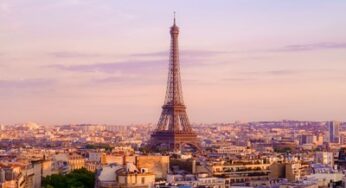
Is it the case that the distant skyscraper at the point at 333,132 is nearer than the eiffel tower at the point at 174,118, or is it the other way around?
the eiffel tower at the point at 174,118

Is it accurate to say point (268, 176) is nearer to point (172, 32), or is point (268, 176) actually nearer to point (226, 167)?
point (226, 167)

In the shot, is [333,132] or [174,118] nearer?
[174,118]

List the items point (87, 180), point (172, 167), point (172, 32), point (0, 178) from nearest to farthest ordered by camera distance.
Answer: point (0, 178), point (87, 180), point (172, 167), point (172, 32)

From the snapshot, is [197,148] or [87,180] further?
[197,148]

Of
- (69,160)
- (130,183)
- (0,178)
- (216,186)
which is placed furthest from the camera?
(69,160)

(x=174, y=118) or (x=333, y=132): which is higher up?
(x=333, y=132)

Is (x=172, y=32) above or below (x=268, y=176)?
above

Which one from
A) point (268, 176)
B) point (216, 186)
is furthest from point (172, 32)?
point (216, 186)

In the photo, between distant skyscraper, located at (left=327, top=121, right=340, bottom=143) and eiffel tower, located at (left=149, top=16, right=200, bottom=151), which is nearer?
eiffel tower, located at (left=149, top=16, right=200, bottom=151)
